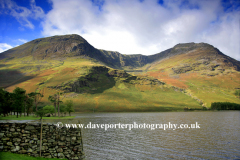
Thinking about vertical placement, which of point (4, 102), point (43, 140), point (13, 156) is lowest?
point (13, 156)

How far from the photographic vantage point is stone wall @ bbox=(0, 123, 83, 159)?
55.9 ft

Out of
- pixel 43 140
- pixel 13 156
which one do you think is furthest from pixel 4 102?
pixel 13 156

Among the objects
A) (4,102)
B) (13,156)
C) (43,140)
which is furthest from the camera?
(4,102)

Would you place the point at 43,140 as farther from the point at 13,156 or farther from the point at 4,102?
the point at 4,102

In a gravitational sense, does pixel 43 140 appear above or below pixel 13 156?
above

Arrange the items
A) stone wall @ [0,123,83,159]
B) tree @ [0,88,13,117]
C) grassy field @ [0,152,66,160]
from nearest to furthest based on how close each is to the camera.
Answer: grassy field @ [0,152,66,160] < stone wall @ [0,123,83,159] < tree @ [0,88,13,117]

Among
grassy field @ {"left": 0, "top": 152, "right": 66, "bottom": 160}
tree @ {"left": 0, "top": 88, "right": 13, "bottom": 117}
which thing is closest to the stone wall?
grassy field @ {"left": 0, "top": 152, "right": 66, "bottom": 160}

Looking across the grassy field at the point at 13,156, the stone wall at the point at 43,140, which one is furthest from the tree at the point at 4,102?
the grassy field at the point at 13,156

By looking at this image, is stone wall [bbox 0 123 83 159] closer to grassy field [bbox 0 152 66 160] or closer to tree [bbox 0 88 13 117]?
grassy field [bbox 0 152 66 160]

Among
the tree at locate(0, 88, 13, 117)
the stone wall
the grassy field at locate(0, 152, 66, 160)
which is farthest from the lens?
the tree at locate(0, 88, 13, 117)

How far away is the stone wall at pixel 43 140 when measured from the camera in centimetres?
1705

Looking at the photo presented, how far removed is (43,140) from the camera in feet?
61.1

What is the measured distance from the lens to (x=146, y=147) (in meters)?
33.0

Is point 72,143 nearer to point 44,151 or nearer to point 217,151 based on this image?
point 44,151
